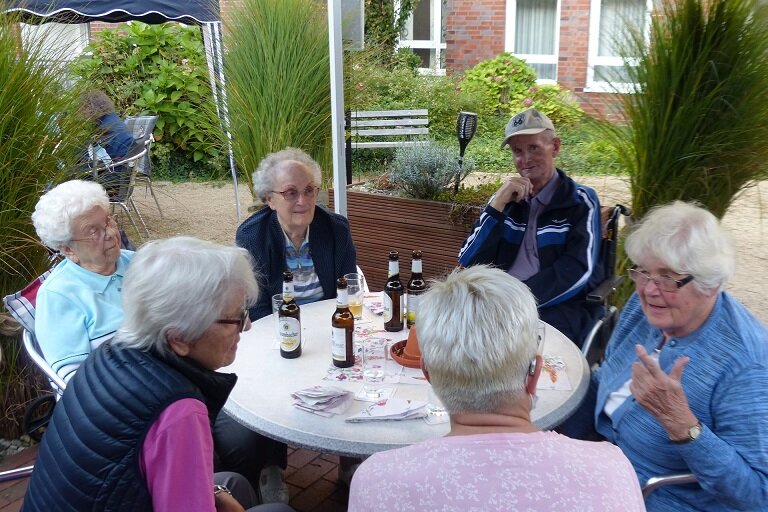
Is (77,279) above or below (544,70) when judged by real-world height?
below

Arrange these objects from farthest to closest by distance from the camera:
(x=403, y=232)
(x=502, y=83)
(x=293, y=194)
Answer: (x=502, y=83)
(x=403, y=232)
(x=293, y=194)

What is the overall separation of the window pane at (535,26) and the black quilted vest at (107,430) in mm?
10722

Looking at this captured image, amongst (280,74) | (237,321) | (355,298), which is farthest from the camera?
(280,74)

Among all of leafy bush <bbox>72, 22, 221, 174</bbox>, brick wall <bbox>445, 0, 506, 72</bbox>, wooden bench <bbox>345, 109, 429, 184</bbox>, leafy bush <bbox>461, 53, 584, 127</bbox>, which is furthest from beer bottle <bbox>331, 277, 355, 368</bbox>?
brick wall <bbox>445, 0, 506, 72</bbox>

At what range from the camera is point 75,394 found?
55.6 inches

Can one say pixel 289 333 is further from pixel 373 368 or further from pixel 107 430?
pixel 107 430

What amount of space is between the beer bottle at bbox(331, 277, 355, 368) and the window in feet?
33.4

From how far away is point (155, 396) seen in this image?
1.33m

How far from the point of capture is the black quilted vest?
51.0 inches

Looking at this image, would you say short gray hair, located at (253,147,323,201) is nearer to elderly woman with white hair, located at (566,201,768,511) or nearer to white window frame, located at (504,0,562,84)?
elderly woman with white hair, located at (566,201,768,511)

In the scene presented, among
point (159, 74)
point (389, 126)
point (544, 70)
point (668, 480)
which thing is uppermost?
point (544, 70)

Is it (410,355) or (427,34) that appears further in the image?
(427,34)

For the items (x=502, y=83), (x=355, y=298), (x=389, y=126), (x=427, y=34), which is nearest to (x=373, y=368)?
(x=355, y=298)

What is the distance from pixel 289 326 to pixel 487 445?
117 centimetres
